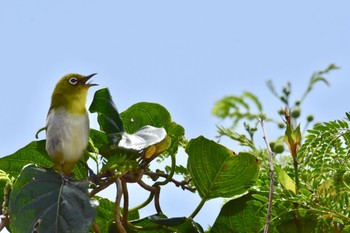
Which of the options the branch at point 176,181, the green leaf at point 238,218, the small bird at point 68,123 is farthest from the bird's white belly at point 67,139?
the green leaf at point 238,218

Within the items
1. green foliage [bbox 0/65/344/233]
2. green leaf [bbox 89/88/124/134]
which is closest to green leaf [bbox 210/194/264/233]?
green foliage [bbox 0/65/344/233]

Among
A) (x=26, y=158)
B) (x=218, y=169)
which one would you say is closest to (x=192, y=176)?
(x=218, y=169)

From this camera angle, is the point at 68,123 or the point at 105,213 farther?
the point at 105,213

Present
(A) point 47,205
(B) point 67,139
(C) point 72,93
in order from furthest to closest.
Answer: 1. (C) point 72,93
2. (B) point 67,139
3. (A) point 47,205

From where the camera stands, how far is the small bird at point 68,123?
1309 millimetres

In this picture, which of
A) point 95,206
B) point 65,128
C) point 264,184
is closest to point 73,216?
point 95,206

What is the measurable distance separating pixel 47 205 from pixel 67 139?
0.47 feet

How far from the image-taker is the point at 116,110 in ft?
4.67

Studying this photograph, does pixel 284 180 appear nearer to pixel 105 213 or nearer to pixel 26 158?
pixel 105 213

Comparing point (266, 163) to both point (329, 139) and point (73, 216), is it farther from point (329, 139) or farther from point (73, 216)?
point (73, 216)

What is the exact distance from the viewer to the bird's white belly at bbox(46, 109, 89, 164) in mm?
1306

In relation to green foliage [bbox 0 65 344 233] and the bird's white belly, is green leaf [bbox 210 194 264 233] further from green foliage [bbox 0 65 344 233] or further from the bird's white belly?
the bird's white belly

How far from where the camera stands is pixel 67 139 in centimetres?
131

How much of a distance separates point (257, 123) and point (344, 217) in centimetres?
25
